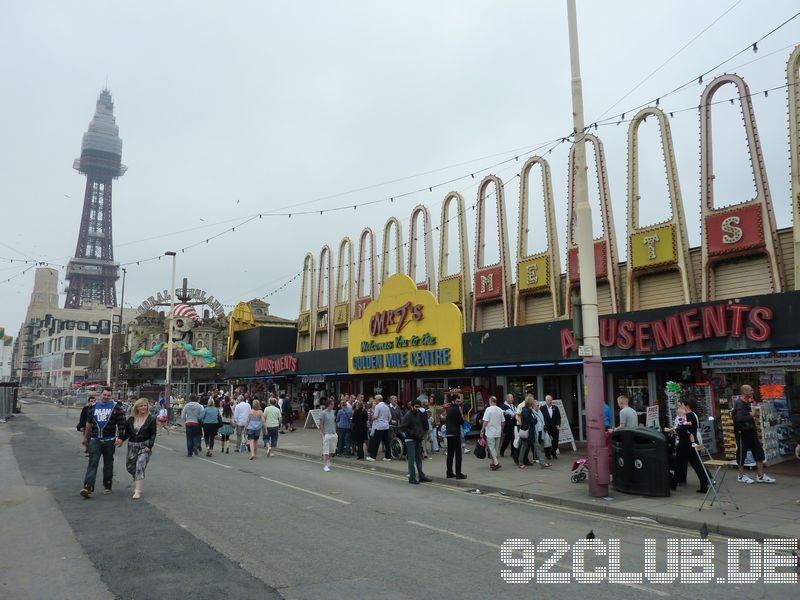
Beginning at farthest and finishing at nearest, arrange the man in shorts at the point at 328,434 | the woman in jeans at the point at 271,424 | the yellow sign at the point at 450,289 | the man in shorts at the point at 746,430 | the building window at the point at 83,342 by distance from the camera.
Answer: the building window at the point at 83,342 → the yellow sign at the point at 450,289 → the woman in jeans at the point at 271,424 → the man in shorts at the point at 328,434 → the man in shorts at the point at 746,430

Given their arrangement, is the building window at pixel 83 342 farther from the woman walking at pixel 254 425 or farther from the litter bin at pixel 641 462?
the litter bin at pixel 641 462

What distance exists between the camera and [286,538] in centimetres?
732

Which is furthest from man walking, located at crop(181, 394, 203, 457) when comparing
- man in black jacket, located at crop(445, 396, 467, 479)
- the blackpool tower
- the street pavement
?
the blackpool tower

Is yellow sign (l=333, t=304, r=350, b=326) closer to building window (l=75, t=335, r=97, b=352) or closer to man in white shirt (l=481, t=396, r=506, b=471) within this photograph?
man in white shirt (l=481, t=396, r=506, b=471)

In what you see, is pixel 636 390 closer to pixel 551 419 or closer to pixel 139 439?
pixel 551 419

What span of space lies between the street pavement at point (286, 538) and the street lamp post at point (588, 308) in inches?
43.1

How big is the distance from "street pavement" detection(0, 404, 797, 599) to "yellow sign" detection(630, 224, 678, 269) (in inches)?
328

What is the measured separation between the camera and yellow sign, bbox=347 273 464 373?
22.3 meters

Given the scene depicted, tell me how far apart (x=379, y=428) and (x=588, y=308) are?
744cm

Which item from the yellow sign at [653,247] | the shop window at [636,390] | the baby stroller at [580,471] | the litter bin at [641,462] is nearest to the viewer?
the litter bin at [641,462]

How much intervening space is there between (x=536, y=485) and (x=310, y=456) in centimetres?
838

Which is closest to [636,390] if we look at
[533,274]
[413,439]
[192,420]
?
[533,274]

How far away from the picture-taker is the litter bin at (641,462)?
33.6ft

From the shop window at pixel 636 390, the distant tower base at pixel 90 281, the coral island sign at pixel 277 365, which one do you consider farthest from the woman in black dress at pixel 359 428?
the distant tower base at pixel 90 281
